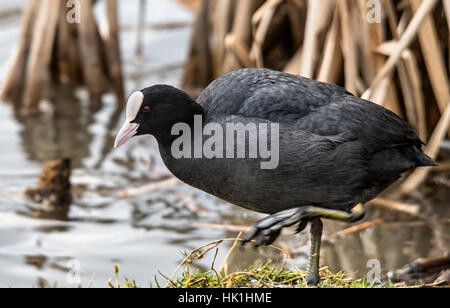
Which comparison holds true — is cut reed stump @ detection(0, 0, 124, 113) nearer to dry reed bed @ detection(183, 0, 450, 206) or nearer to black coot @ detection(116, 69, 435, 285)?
dry reed bed @ detection(183, 0, 450, 206)

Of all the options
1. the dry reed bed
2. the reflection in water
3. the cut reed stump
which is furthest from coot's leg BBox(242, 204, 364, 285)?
the cut reed stump

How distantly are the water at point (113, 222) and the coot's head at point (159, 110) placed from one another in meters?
1.06

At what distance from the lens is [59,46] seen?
22.0 feet

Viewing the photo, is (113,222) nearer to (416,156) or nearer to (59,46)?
(416,156)

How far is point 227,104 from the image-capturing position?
2.78 m

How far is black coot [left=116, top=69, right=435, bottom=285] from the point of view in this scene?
8.75ft

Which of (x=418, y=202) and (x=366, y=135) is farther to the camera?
(x=418, y=202)

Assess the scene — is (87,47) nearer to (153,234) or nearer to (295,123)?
(153,234)

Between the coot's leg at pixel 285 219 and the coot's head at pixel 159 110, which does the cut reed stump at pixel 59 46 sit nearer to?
the coot's head at pixel 159 110

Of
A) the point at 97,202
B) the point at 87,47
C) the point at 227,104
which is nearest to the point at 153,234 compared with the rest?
the point at 97,202

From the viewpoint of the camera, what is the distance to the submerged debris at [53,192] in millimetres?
4695

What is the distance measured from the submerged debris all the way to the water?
0.24 ft

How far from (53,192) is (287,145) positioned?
252 cm

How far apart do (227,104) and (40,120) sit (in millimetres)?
3864
